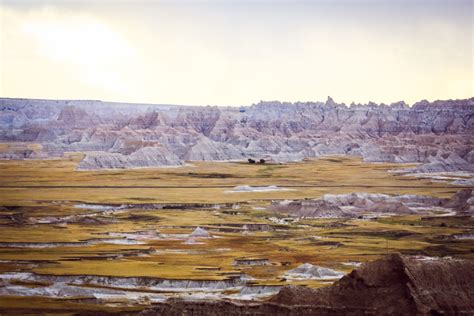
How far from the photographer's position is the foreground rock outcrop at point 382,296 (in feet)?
128

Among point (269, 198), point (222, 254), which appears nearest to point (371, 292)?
point (222, 254)

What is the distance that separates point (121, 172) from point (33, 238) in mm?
76520

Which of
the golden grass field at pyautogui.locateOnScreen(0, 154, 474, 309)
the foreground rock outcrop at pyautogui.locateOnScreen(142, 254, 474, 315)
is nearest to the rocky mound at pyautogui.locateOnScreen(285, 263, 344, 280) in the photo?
the golden grass field at pyautogui.locateOnScreen(0, 154, 474, 309)

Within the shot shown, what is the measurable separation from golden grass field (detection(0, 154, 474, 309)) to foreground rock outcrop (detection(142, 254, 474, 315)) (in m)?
9.59

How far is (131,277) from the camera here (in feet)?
171

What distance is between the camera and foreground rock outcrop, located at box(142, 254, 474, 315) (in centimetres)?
3903

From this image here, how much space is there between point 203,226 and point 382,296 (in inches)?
1493

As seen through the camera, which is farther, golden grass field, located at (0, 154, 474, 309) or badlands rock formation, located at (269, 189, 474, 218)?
badlands rock formation, located at (269, 189, 474, 218)

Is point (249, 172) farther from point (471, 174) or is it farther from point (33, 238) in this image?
point (33, 238)

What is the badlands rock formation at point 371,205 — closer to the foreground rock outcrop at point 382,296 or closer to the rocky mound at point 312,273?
the rocky mound at point 312,273

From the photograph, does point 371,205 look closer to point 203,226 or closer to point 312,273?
point 203,226

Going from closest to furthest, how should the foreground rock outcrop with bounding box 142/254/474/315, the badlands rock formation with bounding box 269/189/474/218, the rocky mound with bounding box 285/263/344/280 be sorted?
the foreground rock outcrop with bounding box 142/254/474/315
the rocky mound with bounding box 285/263/344/280
the badlands rock formation with bounding box 269/189/474/218

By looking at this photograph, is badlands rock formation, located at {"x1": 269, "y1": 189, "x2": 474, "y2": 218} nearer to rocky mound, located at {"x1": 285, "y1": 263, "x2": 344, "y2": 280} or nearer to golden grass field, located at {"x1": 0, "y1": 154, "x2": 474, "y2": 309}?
golden grass field, located at {"x1": 0, "y1": 154, "x2": 474, "y2": 309}

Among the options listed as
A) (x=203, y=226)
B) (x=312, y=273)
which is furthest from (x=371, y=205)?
(x=312, y=273)
